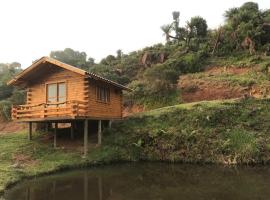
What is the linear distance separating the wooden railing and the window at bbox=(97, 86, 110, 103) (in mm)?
2460

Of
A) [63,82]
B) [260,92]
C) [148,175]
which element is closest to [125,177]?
[148,175]

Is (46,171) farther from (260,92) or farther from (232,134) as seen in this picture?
(260,92)

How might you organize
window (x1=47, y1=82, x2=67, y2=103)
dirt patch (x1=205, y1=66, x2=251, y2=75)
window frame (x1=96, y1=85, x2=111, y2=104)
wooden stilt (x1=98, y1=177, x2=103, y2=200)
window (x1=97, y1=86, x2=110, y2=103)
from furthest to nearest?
1. dirt patch (x1=205, y1=66, x2=251, y2=75)
2. window (x1=97, y1=86, x2=110, y2=103)
3. window frame (x1=96, y1=85, x2=111, y2=104)
4. window (x1=47, y1=82, x2=67, y2=103)
5. wooden stilt (x1=98, y1=177, x2=103, y2=200)

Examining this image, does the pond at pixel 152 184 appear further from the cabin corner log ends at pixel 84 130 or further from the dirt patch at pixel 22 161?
the cabin corner log ends at pixel 84 130

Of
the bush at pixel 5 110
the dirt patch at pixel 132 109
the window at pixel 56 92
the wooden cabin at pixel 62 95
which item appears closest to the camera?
the wooden cabin at pixel 62 95

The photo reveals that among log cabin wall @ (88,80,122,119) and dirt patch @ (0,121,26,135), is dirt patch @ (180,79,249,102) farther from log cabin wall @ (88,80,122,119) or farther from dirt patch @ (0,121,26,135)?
dirt patch @ (0,121,26,135)

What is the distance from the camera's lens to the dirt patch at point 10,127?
112 ft

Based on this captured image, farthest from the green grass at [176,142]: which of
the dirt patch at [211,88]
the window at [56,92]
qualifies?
the dirt patch at [211,88]

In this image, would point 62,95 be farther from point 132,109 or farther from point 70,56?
point 70,56

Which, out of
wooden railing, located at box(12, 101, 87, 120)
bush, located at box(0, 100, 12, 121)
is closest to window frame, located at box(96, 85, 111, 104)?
wooden railing, located at box(12, 101, 87, 120)

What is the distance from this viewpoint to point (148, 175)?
16.5 meters

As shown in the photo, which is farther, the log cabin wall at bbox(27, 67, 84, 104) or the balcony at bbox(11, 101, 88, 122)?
the log cabin wall at bbox(27, 67, 84, 104)

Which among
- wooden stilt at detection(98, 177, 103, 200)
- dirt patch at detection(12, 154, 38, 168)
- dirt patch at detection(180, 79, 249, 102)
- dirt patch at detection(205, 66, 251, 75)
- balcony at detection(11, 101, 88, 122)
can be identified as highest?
dirt patch at detection(205, 66, 251, 75)

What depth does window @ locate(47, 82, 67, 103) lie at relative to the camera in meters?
22.9
